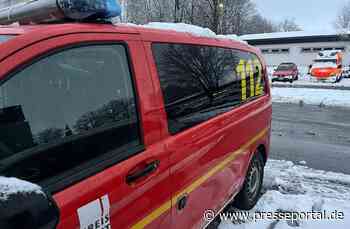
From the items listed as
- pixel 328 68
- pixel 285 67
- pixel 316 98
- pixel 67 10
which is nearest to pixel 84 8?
pixel 67 10

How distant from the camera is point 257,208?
161 inches

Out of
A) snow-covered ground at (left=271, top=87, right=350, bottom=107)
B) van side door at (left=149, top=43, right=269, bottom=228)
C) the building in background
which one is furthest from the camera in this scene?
the building in background

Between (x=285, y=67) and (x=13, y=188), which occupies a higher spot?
(x=13, y=188)

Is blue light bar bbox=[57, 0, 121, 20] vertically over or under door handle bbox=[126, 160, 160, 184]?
over

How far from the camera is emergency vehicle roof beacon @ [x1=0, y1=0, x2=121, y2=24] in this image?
68.8 inches

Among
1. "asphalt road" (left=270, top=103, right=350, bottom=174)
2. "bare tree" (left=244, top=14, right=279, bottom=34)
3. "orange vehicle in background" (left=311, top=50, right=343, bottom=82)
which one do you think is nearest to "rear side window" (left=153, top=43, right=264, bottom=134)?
"asphalt road" (left=270, top=103, right=350, bottom=174)

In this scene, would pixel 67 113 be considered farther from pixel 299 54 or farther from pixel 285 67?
pixel 299 54

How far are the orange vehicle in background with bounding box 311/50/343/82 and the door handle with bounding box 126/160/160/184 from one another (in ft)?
102

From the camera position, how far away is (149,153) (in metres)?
1.94

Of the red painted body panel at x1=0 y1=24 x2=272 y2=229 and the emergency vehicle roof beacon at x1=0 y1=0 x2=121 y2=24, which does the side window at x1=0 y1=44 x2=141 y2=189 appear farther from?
the emergency vehicle roof beacon at x1=0 y1=0 x2=121 y2=24

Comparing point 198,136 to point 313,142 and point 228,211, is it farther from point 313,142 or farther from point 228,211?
point 313,142

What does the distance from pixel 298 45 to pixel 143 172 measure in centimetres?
4850

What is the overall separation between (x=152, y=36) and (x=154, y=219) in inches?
44.1

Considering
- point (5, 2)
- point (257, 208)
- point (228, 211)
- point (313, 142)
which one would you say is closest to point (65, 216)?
point (228, 211)
